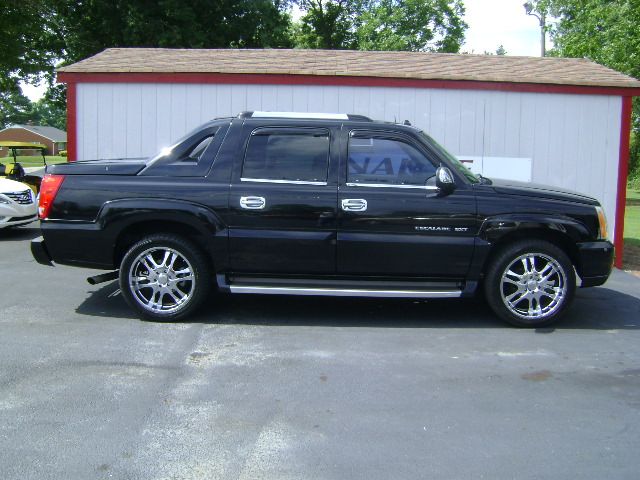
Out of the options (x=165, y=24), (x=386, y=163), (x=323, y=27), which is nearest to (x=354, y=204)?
(x=386, y=163)

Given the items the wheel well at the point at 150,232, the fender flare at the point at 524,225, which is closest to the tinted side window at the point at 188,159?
the wheel well at the point at 150,232

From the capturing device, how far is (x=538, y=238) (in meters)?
6.30

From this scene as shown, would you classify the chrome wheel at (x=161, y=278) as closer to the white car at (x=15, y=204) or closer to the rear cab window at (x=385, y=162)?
the rear cab window at (x=385, y=162)

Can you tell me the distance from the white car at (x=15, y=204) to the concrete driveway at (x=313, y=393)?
14.4ft

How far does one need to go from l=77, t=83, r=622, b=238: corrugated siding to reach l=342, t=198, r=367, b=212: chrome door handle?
4.56 m

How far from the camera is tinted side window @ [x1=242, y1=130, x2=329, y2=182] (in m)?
6.21

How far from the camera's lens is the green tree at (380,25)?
42312mm

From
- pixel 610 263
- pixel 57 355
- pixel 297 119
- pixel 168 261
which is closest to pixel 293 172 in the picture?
pixel 297 119

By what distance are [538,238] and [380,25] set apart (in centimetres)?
4025

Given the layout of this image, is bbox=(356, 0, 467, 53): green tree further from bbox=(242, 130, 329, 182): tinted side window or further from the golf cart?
bbox=(242, 130, 329, 182): tinted side window

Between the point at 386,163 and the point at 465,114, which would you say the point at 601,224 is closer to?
the point at 386,163

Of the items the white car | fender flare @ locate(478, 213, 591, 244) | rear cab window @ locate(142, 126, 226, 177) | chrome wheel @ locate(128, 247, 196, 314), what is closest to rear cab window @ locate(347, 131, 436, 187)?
fender flare @ locate(478, 213, 591, 244)

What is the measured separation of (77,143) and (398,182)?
20.5 ft

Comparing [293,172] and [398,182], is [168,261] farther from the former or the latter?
[398,182]
